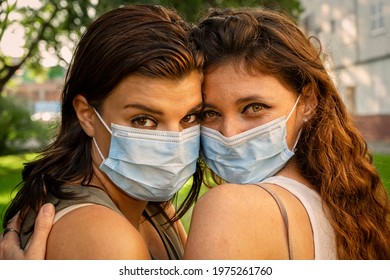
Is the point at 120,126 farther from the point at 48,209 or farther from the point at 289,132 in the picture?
the point at 289,132

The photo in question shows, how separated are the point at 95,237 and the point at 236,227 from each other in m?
0.50

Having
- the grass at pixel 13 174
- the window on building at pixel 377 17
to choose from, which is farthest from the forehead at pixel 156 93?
the window on building at pixel 377 17

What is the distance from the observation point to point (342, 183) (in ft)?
8.47

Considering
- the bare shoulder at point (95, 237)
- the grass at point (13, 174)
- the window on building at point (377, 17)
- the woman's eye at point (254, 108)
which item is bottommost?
the window on building at point (377, 17)

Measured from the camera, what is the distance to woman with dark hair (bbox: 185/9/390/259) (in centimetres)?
245

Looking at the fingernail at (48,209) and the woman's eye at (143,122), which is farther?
the woman's eye at (143,122)

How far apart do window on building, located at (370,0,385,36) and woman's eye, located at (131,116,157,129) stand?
21983mm

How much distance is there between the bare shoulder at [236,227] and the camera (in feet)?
6.94

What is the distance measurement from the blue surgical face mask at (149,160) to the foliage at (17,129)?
15924 millimetres

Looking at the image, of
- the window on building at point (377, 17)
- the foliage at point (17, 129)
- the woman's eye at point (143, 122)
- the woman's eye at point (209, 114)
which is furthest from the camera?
the window on building at point (377, 17)

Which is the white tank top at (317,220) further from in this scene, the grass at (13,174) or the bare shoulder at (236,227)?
the grass at (13,174)

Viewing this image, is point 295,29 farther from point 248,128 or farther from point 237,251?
point 237,251

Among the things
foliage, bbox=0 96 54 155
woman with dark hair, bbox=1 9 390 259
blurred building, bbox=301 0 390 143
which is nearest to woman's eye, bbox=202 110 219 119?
woman with dark hair, bbox=1 9 390 259

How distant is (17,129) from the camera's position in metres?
18.8
